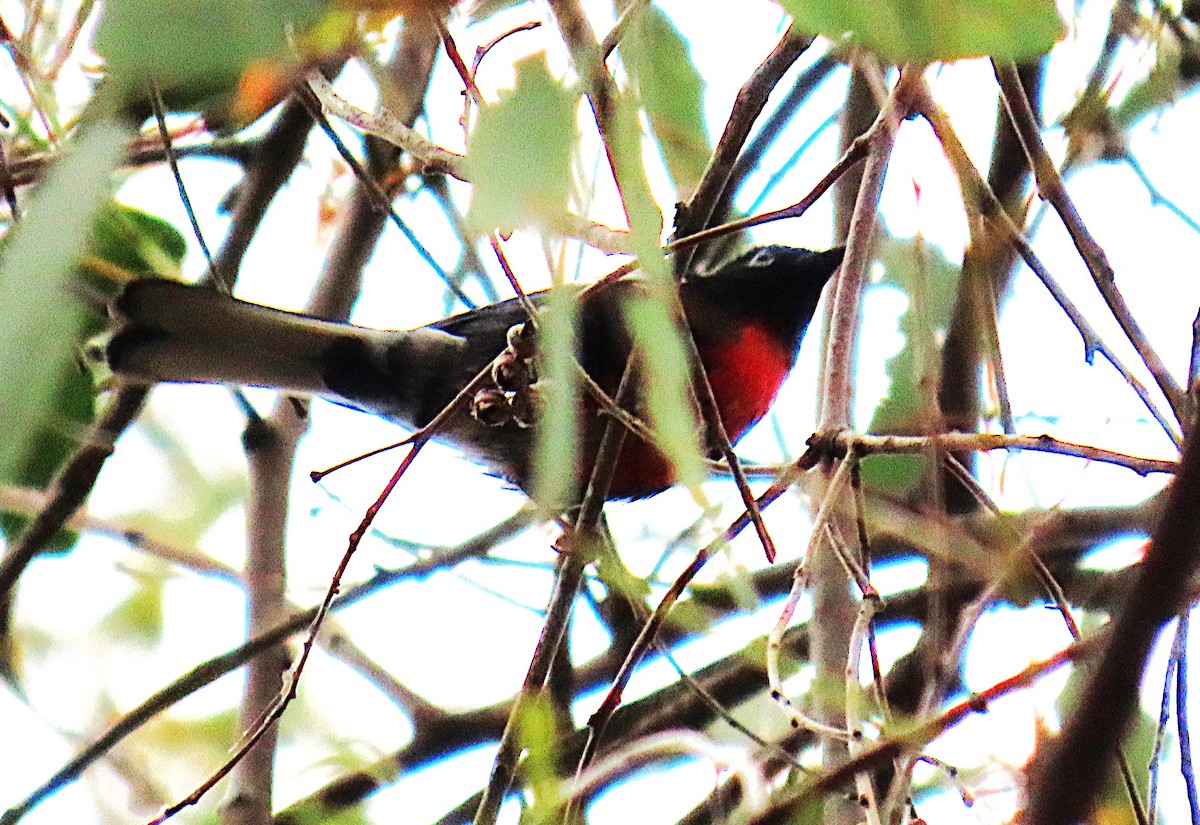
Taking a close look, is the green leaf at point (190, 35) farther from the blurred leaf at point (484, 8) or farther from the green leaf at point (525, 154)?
the blurred leaf at point (484, 8)

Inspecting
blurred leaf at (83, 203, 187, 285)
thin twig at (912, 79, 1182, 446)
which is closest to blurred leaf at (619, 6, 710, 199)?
thin twig at (912, 79, 1182, 446)

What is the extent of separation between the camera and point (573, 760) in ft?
6.55

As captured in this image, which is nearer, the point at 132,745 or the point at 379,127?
the point at 379,127

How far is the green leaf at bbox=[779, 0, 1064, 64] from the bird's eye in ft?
7.92

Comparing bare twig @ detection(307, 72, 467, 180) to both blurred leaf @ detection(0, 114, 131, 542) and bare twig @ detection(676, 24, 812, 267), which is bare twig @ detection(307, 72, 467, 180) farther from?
blurred leaf @ detection(0, 114, 131, 542)

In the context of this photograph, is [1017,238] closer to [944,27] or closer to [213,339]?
[944,27]

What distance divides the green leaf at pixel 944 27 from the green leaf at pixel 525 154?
0.50 feet

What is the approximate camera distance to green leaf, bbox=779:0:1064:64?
0.81 m

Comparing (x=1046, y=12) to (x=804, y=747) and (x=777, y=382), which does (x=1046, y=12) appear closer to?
(x=804, y=747)

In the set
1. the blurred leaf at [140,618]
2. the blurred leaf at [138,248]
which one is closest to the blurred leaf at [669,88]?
the blurred leaf at [138,248]

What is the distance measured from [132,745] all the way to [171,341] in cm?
78

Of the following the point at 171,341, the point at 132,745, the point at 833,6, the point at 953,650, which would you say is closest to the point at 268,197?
the point at 171,341

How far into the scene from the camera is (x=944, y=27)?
32.6 inches

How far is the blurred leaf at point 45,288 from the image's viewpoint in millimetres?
627
